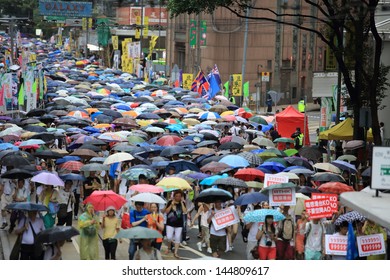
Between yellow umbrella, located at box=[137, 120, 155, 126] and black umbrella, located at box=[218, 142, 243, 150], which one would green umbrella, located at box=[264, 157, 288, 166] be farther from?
yellow umbrella, located at box=[137, 120, 155, 126]

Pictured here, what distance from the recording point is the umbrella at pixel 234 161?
1991 centimetres

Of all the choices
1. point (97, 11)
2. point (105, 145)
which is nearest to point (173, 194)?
point (105, 145)

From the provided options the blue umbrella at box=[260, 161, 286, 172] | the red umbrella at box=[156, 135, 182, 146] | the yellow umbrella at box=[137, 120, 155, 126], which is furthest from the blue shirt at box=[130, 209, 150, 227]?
the yellow umbrella at box=[137, 120, 155, 126]

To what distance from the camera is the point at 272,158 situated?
855 inches

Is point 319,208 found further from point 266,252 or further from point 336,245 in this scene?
point 266,252

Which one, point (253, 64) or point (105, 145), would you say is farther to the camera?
point (253, 64)

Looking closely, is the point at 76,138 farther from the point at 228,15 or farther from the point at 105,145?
the point at 228,15

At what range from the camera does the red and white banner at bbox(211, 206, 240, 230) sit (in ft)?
50.2

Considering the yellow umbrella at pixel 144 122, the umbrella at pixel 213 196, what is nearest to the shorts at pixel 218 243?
the umbrella at pixel 213 196

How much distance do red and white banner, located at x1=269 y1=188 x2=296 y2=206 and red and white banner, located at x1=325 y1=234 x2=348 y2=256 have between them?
1616 mm

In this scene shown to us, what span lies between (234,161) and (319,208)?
6.17 m

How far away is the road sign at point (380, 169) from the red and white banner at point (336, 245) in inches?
71.4

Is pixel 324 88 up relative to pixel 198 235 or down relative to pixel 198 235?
up

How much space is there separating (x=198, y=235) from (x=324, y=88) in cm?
1565
